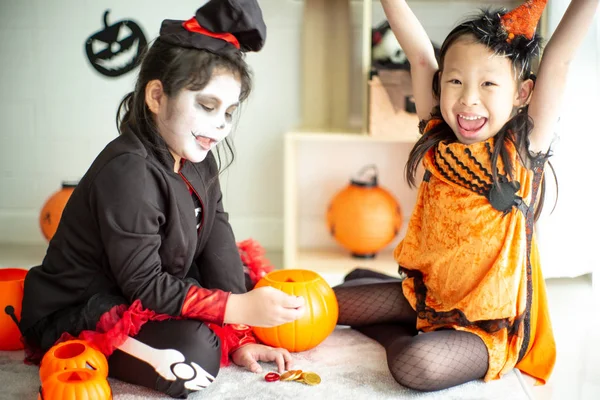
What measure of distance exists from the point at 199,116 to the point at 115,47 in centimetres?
137

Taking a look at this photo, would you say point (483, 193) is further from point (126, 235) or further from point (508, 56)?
point (126, 235)

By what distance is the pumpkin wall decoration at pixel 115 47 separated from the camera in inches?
108

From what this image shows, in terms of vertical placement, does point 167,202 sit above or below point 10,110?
below

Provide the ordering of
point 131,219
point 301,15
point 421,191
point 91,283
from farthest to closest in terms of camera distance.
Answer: point 301,15 < point 421,191 < point 91,283 < point 131,219

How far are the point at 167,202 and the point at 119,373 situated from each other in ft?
1.25

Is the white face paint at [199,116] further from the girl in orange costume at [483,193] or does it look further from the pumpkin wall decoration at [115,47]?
the pumpkin wall decoration at [115,47]

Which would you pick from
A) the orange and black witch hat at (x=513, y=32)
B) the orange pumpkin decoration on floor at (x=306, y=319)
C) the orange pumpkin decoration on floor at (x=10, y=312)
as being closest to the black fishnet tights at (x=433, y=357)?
the orange pumpkin decoration on floor at (x=306, y=319)

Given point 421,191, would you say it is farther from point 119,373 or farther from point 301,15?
point 301,15

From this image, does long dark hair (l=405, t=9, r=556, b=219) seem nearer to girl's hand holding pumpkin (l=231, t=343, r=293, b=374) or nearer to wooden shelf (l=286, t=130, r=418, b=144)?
girl's hand holding pumpkin (l=231, t=343, r=293, b=374)

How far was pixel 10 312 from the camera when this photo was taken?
1.73m

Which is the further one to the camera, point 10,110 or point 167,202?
point 10,110

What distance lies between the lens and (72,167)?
287cm

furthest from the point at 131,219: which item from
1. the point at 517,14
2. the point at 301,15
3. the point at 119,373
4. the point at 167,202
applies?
the point at 301,15

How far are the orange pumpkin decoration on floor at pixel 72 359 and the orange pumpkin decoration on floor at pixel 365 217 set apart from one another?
1267 mm
